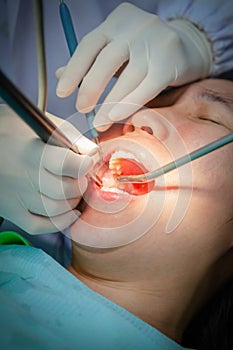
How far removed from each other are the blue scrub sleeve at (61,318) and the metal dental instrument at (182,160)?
A: 391 millimetres

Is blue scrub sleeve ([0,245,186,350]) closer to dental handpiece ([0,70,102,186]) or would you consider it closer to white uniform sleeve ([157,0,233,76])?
dental handpiece ([0,70,102,186])

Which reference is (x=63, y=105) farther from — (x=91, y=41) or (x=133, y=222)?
(x=133, y=222)

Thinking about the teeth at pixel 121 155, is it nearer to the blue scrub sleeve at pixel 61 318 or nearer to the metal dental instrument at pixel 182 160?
the metal dental instrument at pixel 182 160

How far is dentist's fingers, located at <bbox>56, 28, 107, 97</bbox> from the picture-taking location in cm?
118

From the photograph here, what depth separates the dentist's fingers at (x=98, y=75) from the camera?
3.84ft

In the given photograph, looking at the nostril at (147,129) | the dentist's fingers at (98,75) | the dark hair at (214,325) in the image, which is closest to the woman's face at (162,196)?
the nostril at (147,129)

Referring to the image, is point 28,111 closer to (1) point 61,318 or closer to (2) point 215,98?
(1) point 61,318

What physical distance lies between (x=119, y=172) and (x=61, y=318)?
453 mm

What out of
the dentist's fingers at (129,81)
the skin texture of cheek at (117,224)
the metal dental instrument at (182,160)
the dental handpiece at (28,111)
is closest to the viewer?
the dental handpiece at (28,111)

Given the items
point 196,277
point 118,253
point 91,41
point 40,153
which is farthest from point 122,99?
point 196,277

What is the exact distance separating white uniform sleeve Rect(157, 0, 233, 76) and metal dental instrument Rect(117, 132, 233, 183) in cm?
54

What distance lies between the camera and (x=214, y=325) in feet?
4.57

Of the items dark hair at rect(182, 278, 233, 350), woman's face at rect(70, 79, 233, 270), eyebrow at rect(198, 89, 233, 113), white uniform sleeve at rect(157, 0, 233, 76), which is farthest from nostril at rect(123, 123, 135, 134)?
dark hair at rect(182, 278, 233, 350)

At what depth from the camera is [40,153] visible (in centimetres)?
103
